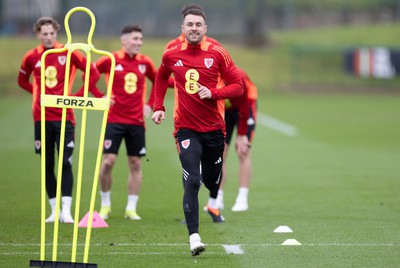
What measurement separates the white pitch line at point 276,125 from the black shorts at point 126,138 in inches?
504

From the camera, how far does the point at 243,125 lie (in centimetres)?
1095

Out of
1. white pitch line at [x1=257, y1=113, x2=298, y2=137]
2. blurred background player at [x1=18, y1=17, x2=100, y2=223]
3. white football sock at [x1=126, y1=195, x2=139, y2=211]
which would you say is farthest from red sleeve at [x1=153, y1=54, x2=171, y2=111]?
white pitch line at [x1=257, y1=113, x2=298, y2=137]

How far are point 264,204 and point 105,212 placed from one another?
2.52 metres

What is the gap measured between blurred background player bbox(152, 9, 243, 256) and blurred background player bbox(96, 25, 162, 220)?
2372mm

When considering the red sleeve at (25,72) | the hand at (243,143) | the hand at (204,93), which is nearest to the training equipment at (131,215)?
the hand at (243,143)

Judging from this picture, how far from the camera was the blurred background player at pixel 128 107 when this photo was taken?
37.1 ft

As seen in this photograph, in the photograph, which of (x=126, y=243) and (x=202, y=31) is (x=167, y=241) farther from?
(x=202, y=31)

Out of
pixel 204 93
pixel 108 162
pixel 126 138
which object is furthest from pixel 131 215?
pixel 204 93

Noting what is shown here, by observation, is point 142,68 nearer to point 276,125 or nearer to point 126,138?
point 126,138

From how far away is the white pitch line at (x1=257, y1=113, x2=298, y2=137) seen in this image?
24891 millimetres

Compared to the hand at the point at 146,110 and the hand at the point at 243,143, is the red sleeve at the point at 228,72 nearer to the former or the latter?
the hand at the point at 243,143

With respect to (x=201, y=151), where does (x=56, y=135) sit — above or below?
below

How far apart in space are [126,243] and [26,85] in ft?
9.87

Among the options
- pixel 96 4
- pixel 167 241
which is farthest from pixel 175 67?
pixel 96 4
